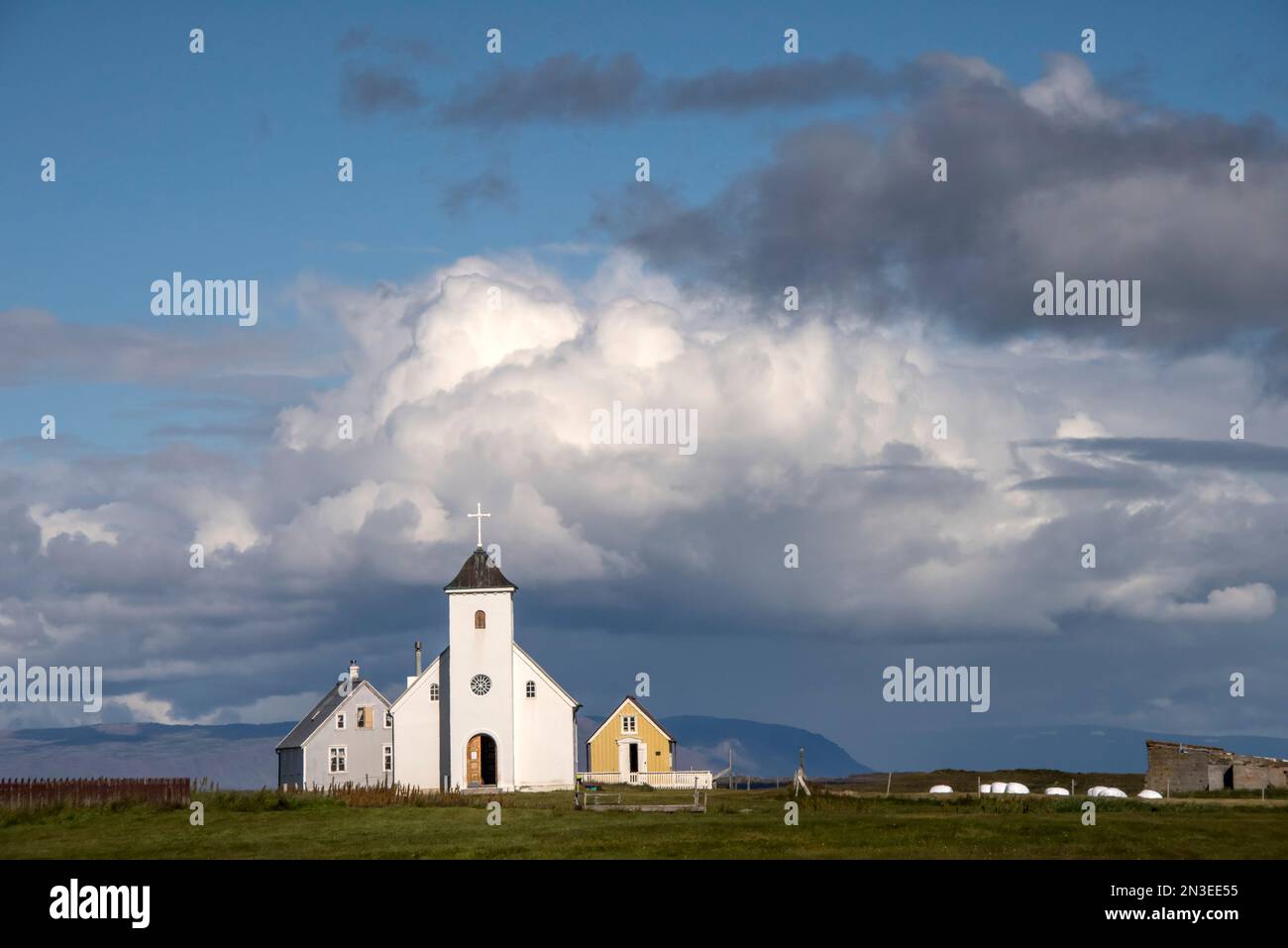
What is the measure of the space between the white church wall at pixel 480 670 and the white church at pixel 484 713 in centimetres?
5

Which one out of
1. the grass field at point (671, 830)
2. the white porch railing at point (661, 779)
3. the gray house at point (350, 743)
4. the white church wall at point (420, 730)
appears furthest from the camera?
the gray house at point (350, 743)

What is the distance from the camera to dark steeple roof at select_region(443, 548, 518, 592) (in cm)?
8050

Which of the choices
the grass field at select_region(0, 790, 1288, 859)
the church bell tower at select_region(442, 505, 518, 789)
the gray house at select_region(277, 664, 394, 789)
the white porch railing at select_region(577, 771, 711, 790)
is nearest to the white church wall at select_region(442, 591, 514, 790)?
the church bell tower at select_region(442, 505, 518, 789)

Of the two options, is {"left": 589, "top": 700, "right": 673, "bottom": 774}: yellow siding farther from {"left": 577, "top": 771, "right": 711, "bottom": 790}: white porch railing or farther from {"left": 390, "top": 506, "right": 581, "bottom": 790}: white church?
{"left": 390, "top": 506, "right": 581, "bottom": 790}: white church

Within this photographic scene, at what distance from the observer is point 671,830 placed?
4628 centimetres

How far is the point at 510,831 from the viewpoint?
4703cm

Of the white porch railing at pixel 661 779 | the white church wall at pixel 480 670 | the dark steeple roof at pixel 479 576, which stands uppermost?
the dark steeple roof at pixel 479 576

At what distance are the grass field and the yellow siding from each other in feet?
101

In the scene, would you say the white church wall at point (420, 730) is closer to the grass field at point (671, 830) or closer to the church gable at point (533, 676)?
the church gable at point (533, 676)

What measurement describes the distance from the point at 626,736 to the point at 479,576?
50.8ft

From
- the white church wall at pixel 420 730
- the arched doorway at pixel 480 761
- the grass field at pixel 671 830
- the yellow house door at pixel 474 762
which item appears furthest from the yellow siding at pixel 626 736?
the grass field at pixel 671 830

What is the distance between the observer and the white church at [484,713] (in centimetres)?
7981
